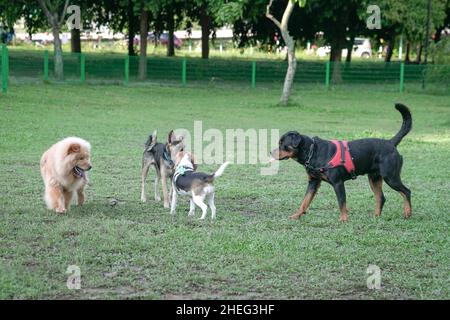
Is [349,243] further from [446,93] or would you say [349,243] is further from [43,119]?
[446,93]

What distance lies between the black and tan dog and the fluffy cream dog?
202 cm

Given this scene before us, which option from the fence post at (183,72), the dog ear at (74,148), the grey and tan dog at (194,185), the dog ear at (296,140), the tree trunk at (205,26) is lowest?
the fence post at (183,72)

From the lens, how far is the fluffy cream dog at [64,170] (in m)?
8.27

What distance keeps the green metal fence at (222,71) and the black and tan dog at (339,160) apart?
2150cm

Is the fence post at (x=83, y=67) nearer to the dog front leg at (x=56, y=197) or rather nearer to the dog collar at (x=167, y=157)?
the dog collar at (x=167, y=157)

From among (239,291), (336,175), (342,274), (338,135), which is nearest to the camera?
(239,291)

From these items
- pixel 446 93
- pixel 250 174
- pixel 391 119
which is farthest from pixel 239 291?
pixel 446 93

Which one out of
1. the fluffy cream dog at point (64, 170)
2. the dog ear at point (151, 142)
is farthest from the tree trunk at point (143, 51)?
the fluffy cream dog at point (64, 170)

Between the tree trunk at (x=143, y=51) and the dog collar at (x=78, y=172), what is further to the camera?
the tree trunk at (x=143, y=51)

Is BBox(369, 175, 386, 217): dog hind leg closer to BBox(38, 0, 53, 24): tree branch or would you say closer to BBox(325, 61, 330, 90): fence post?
BBox(38, 0, 53, 24): tree branch

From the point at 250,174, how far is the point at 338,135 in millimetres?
5329

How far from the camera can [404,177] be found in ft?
37.8

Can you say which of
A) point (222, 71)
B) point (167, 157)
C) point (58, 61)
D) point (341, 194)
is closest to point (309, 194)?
point (341, 194)

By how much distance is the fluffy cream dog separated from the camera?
827 centimetres
